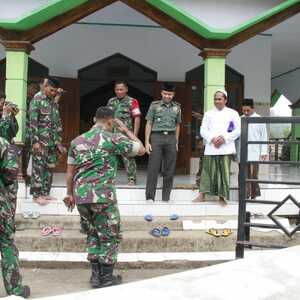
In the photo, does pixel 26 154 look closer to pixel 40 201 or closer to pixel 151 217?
pixel 40 201

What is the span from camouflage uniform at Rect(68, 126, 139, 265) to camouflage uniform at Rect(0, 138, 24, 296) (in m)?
0.73

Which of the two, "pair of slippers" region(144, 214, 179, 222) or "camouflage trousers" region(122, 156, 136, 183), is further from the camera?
"camouflage trousers" region(122, 156, 136, 183)

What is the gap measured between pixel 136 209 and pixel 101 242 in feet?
7.50

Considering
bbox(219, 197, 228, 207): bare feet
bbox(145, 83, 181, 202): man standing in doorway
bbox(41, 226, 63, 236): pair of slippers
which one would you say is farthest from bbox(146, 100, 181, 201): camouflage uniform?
bbox(41, 226, 63, 236): pair of slippers

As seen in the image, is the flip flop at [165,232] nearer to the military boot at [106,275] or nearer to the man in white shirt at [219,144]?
the man in white shirt at [219,144]

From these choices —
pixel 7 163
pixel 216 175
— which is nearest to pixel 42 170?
pixel 216 175

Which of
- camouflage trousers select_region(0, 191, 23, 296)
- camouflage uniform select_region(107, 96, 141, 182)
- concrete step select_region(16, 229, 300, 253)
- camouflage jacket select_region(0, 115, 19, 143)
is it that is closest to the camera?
camouflage trousers select_region(0, 191, 23, 296)

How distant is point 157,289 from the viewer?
2.38 m

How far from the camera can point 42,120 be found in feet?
22.9

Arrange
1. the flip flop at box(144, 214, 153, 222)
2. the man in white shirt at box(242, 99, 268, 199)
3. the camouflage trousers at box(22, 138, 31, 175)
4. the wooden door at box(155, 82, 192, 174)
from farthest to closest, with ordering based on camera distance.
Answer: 1. the wooden door at box(155, 82, 192, 174)
2. the camouflage trousers at box(22, 138, 31, 175)
3. the man in white shirt at box(242, 99, 268, 199)
4. the flip flop at box(144, 214, 153, 222)

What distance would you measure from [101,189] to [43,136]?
8.12 feet

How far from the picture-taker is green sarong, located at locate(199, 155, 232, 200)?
7.10 metres

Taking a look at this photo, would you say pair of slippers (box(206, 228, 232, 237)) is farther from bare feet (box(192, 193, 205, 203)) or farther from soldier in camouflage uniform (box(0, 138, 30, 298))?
soldier in camouflage uniform (box(0, 138, 30, 298))

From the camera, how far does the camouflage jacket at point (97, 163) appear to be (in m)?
4.78
